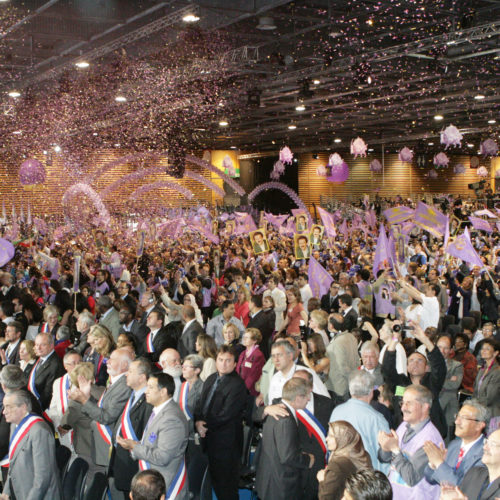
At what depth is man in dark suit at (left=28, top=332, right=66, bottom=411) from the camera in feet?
17.6

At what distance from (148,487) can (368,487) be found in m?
0.88

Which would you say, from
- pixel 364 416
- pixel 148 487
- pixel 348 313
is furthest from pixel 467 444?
pixel 348 313

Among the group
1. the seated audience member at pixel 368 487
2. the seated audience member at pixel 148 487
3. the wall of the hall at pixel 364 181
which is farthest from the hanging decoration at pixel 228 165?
the seated audience member at pixel 368 487

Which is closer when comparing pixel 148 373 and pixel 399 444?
pixel 399 444

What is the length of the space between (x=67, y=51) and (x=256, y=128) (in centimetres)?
1156

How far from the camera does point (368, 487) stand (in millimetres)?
2547

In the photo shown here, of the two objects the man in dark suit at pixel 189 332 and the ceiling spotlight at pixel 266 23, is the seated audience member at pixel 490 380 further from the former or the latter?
the ceiling spotlight at pixel 266 23

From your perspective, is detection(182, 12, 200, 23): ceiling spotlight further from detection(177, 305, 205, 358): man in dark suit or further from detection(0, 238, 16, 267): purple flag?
detection(177, 305, 205, 358): man in dark suit

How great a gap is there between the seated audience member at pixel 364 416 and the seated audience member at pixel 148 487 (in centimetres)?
131

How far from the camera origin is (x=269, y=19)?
891 centimetres

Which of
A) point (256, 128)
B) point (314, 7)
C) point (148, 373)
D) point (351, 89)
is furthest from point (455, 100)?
point (148, 373)

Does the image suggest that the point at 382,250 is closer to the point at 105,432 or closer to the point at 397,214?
the point at 397,214

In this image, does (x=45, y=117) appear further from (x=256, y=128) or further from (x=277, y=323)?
(x=277, y=323)

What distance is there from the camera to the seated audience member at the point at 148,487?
278cm
